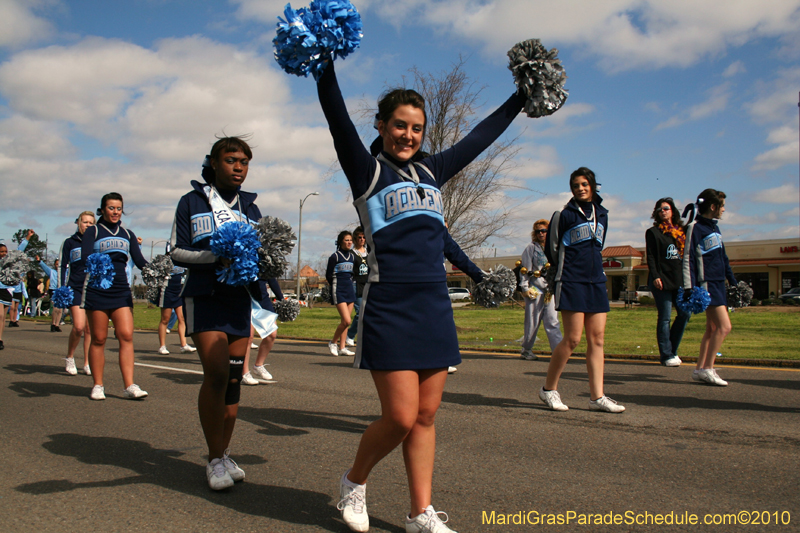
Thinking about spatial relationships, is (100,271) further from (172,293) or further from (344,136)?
(172,293)

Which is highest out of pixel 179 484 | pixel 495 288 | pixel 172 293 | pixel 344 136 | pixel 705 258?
pixel 344 136

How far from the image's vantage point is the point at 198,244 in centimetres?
378

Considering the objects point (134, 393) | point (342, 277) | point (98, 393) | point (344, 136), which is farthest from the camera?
point (342, 277)

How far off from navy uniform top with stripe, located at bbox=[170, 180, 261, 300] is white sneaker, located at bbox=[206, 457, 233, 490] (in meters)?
1.00

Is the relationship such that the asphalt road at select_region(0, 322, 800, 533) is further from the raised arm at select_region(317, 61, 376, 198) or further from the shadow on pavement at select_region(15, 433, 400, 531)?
the raised arm at select_region(317, 61, 376, 198)

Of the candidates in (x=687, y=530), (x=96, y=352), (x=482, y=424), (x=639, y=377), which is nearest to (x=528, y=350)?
(x=639, y=377)

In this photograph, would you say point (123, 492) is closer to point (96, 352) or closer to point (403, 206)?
point (403, 206)

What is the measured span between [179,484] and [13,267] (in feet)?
31.1

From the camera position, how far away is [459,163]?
3.20 metres

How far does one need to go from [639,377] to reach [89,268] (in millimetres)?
6471

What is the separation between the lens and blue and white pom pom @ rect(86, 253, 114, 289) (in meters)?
6.38

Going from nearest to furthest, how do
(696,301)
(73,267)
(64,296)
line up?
(696,301), (64,296), (73,267)

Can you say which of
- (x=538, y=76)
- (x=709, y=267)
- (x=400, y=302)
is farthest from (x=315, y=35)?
(x=709, y=267)

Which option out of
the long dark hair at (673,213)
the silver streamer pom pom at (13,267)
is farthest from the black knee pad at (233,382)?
the silver streamer pom pom at (13,267)
